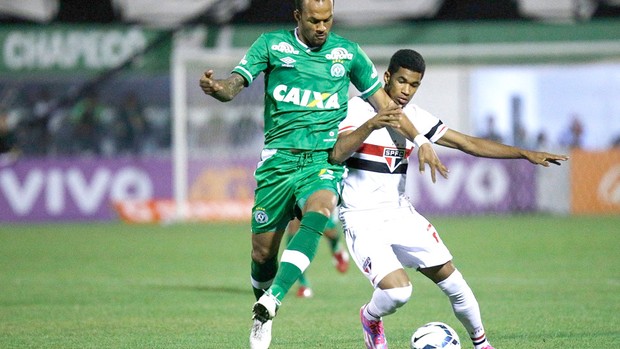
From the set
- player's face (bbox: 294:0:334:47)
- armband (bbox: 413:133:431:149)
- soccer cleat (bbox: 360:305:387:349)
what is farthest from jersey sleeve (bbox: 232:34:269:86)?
soccer cleat (bbox: 360:305:387:349)

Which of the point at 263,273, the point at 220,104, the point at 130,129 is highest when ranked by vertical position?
the point at 263,273

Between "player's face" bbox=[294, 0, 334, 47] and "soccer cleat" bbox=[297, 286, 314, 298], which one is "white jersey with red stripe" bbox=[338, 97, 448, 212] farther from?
"soccer cleat" bbox=[297, 286, 314, 298]

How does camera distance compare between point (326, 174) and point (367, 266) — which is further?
point (326, 174)

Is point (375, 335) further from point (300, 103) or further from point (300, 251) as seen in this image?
point (300, 103)

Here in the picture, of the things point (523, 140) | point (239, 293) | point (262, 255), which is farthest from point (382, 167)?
point (523, 140)

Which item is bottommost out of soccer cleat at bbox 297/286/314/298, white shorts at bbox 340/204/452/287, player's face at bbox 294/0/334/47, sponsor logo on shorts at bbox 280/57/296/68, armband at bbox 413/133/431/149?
soccer cleat at bbox 297/286/314/298

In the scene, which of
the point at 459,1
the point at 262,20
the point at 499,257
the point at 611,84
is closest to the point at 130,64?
the point at 262,20

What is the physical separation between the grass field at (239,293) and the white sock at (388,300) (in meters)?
0.80

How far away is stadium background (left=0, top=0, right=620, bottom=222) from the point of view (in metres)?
23.7

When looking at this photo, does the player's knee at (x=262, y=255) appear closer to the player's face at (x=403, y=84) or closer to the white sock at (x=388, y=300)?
the white sock at (x=388, y=300)

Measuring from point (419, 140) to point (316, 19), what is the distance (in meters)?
1.05

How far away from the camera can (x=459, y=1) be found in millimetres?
28922

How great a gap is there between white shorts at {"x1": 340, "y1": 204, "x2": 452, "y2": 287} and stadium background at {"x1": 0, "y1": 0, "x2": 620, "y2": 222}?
52.9ft

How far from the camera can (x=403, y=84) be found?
7156mm
